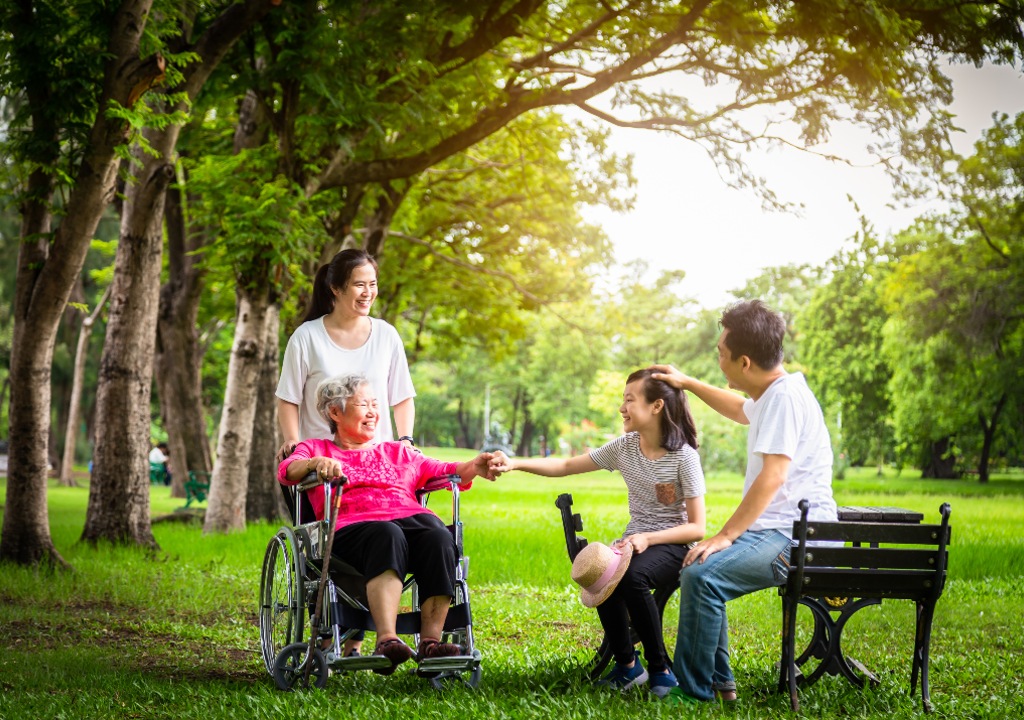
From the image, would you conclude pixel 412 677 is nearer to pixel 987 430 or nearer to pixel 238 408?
pixel 238 408

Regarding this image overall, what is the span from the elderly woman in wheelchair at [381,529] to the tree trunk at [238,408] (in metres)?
7.16

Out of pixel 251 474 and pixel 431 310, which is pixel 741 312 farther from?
pixel 431 310

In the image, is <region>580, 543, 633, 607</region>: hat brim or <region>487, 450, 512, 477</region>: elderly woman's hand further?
<region>487, 450, 512, 477</region>: elderly woman's hand

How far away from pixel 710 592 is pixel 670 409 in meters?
0.91

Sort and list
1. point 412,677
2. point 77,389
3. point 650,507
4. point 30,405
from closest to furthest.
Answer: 1. point 650,507
2. point 412,677
3. point 30,405
4. point 77,389

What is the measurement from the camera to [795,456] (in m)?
4.95

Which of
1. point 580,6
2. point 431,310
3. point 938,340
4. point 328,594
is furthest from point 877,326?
point 328,594

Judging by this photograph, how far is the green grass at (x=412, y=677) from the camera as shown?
15.7ft

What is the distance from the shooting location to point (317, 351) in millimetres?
5703

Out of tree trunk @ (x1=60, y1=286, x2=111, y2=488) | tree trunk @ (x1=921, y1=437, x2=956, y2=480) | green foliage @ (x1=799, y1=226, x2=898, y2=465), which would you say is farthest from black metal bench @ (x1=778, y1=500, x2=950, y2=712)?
tree trunk @ (x1=921, y1=437, x2=956, y2=480)

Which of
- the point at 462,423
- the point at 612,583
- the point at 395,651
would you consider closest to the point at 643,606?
the point at 612,583

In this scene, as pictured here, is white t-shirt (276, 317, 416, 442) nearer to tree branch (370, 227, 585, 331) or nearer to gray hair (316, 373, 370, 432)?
gray hair (316, 373, 370, 432)

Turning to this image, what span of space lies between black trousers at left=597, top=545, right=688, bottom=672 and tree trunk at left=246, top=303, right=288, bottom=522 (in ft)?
32.3

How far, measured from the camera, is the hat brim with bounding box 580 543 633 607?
4871 mm
